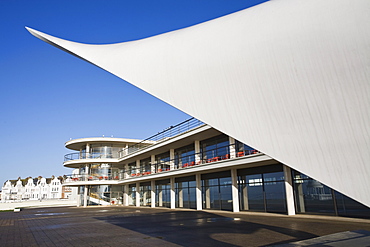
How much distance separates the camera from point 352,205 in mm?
13055

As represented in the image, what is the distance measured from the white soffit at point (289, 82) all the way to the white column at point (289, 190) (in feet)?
40.7

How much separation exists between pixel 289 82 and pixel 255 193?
1549 cm

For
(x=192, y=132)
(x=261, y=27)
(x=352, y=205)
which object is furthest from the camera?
(x=192, y=132)

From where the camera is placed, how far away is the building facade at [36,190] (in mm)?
93250

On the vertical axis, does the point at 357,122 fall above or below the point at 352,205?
above

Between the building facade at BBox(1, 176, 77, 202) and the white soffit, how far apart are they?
318 ft

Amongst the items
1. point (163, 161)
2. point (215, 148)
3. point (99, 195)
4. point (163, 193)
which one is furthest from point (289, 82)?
point (99, 195)

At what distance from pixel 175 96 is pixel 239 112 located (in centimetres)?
106

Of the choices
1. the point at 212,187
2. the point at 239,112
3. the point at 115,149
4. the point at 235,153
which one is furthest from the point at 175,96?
the point at 115,149

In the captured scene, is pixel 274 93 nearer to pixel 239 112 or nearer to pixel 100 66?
pixel 239 112

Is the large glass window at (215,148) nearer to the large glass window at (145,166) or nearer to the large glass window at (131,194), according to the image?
the large glass window at (145,166)

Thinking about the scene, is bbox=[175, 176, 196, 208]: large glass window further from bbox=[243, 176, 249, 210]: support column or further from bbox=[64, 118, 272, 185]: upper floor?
bbox=[243, 176, 249, 210]: support column

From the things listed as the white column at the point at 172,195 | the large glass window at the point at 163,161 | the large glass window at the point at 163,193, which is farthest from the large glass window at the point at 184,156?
the large glass window at the point at 163,193

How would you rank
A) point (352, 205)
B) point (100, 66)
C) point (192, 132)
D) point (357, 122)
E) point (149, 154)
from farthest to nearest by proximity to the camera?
1. point (149, 154)
2. point (192, 132)
3. point (352, 205)
4. point (100, 66)
5. point (357, 122)
